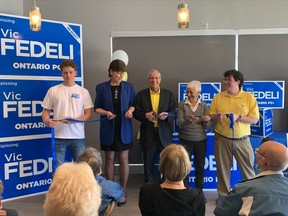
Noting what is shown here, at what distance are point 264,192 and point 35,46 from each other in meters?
3.18

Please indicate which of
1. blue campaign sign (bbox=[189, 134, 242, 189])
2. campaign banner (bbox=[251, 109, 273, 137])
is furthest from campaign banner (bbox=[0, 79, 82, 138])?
campaign banner (bbox=[251, 109, 273, 137])

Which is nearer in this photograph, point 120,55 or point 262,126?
point 262,126

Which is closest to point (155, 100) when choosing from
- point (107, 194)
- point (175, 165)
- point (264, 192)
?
point (107, 194)

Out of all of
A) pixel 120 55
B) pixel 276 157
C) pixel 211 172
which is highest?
pixel 120 55

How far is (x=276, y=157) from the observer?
1.86 meters

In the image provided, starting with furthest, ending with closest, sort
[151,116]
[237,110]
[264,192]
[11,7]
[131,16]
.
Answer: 1. [131,16]
2. [11,7]
3. [151,116]
4. [237,110]
5. [264,192]

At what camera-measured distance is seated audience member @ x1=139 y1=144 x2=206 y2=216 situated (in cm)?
180

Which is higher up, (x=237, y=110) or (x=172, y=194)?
(x=237, y=110)

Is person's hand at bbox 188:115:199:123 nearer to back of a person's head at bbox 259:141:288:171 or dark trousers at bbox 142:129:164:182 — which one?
dark trousers at bbox 142:129:164:182

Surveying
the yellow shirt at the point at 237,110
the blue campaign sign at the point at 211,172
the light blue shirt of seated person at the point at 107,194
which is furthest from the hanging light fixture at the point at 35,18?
the blue campaign sign at the point at 211,172

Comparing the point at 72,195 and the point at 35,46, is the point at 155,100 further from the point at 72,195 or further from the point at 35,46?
the point at 72,195

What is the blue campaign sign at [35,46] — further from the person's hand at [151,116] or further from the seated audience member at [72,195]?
the seated audience member at [72,195]

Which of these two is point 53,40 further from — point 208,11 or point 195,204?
point 195,204

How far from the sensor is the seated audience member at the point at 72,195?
1244 mm
